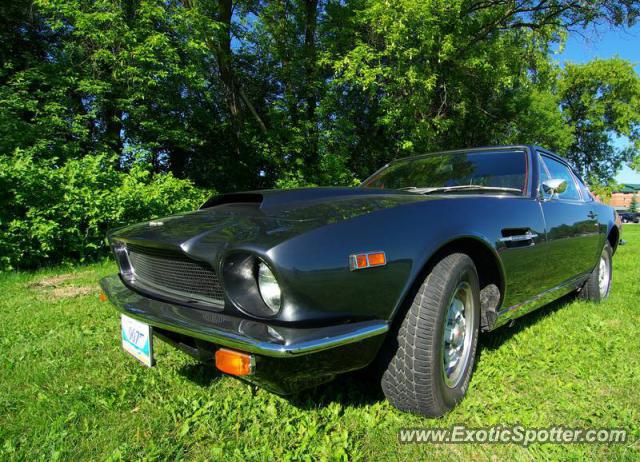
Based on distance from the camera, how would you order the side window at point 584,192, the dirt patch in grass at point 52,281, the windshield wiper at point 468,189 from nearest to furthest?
1. the windshield wiper at point 468,189
2. the side window at point 584,192
3. the dirt patch in grass at point 52,281

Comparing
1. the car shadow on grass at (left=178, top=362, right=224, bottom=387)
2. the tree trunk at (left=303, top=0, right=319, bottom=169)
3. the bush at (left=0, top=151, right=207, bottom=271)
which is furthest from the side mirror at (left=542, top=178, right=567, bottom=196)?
the tree trunk at (left=303, top=0, right=319, bottom=169)

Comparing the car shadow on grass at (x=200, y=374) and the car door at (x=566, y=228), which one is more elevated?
the car door at (x=566, y=228)

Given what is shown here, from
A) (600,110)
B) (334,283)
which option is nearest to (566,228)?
(334,283)

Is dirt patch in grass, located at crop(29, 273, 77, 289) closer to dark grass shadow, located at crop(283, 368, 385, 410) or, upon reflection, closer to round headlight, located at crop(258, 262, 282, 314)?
dark grass shadow, located at crop(283, 368, 385, 410)

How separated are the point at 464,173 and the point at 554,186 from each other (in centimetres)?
58

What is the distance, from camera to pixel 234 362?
4.65 ft

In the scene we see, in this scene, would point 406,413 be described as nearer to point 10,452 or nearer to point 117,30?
point 10,452

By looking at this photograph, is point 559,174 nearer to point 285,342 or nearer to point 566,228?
point 566,228

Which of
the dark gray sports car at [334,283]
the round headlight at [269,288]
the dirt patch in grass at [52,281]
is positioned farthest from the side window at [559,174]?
the dirt patch in grass at [52,281]

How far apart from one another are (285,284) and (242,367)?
1.13ft

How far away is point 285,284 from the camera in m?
1.34

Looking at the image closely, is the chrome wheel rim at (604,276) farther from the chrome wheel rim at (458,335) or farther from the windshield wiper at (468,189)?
the chrome wheel rim at (458,335)

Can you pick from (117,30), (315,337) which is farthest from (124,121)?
(315,337)

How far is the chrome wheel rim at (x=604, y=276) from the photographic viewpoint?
13.4 ft
